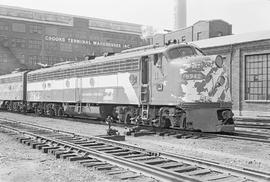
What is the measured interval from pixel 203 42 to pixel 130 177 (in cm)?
2333

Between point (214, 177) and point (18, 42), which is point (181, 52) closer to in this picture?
point (214, 177)

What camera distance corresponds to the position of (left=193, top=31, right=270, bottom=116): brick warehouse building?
24172mm

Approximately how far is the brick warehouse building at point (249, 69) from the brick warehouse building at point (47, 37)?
159 feet

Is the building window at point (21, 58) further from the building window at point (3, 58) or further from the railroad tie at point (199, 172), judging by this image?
the railroad tie at point (199, 172)

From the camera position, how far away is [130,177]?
6469 millimetres

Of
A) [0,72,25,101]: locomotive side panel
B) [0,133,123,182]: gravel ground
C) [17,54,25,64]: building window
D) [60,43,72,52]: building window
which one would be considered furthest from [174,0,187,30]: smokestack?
[0,133,123,182]: gravel ground

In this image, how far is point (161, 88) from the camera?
13.3m

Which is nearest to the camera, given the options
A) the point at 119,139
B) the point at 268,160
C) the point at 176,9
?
the point at 268,160

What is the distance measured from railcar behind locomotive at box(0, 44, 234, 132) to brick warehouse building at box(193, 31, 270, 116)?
11722 millimetres

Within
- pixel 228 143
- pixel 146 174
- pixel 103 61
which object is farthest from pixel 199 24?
pixel 146 174

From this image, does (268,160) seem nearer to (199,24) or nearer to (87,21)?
(199,24)

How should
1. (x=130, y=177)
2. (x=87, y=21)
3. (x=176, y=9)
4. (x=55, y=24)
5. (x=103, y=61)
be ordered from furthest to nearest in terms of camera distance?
(x=87, y=21)
(x=55, y=24)
(x=176, y=9)
(x=103, y=61)
(x=130, y=177)

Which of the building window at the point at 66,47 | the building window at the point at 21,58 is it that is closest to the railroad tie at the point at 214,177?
the building window at the point at 21,58

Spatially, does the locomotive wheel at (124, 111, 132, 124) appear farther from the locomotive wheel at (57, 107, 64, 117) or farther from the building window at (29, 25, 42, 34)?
the building window at (29, 25, 42, 34)
